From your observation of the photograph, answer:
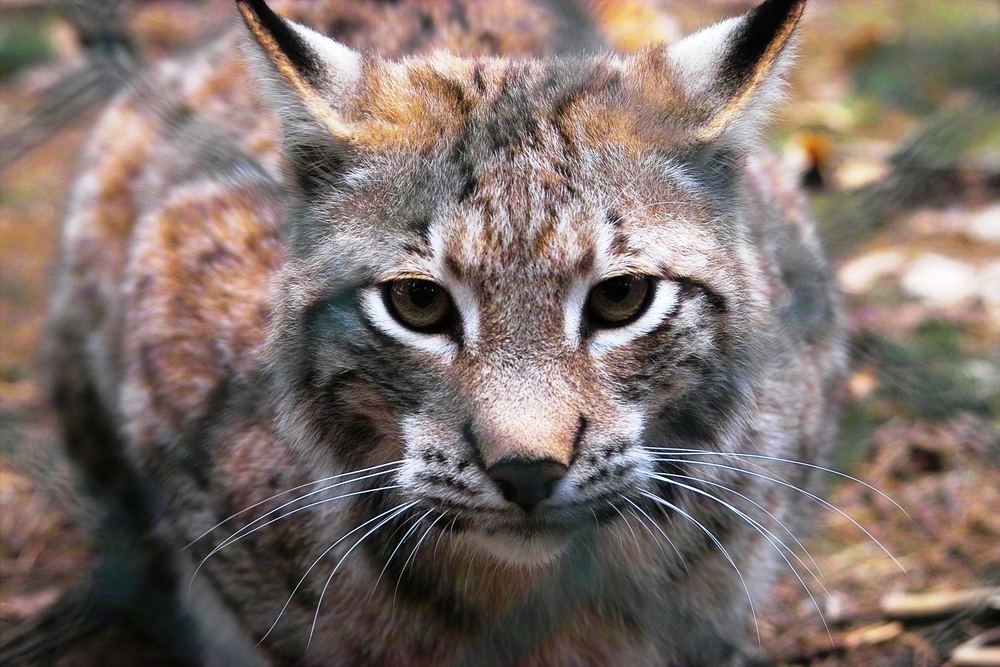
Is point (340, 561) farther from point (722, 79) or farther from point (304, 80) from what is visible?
point (722, 79)

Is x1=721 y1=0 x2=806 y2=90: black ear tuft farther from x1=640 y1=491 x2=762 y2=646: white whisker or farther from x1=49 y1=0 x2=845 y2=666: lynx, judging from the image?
x1=640 y1=491 x2=762 y2=646: white whisker

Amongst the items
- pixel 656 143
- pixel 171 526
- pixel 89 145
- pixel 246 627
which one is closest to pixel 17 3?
pixel 89 145

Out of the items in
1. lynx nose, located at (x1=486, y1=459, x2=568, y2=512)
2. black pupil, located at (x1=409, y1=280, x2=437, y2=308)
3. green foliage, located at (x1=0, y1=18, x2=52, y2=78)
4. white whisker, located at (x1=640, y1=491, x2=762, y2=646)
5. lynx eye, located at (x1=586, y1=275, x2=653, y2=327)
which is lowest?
white whisker, located at (x1=640, y1=491, x2=762, y2=646)

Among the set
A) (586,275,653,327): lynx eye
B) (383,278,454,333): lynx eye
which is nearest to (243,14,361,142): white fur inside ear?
(383,278,454,333): lynx eye

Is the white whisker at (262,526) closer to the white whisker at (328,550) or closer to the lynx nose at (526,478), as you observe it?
the white whisker at (328,550)

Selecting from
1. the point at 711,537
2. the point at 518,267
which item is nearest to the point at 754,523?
the point at 711,537

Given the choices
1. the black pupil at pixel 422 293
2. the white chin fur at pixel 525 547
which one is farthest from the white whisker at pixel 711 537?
the black pupil at pixel 422 293

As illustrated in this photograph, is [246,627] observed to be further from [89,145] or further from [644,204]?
[89,145]
